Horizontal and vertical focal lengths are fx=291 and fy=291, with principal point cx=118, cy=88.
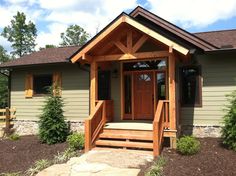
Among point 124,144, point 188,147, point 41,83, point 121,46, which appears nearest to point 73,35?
point 41,83

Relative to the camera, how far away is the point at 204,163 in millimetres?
7340

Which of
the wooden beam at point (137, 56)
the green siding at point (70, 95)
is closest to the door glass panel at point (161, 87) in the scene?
the wooden beam at point (137, 56)

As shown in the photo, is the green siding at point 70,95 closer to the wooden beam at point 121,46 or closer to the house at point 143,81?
the house at point 143,81

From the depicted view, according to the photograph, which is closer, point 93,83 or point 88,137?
point 88,137

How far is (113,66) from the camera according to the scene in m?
11.8

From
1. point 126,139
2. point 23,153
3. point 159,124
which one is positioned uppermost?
point 159,124

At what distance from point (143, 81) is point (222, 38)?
354 cm

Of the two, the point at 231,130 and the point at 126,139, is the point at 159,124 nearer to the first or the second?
the point at 126,139

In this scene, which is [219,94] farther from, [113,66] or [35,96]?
[35,96]

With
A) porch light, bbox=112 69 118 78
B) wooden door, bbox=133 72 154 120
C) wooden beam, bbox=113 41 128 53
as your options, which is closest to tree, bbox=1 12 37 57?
porch light, bbox=112 69 118 78

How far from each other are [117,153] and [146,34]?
12.1 ft

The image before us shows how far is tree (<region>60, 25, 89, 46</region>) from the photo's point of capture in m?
50.8

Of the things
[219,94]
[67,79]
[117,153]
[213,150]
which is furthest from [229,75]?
[67,79]

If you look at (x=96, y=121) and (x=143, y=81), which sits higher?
(x=143, y=81)
